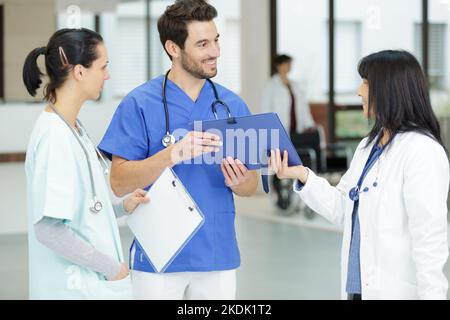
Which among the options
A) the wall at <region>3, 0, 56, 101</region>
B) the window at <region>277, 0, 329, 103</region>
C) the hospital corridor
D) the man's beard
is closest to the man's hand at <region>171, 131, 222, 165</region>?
the hospital corridor

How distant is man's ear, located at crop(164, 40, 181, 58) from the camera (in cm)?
253

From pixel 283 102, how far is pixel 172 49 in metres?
6.14

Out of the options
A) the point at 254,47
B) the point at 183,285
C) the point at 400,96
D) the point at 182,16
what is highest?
the point at 254,47

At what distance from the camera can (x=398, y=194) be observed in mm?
2141

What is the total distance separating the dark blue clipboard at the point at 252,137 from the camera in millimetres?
Answer: 2266

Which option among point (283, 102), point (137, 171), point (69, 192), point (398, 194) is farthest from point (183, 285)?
point (283, 102)

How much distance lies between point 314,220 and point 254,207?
122 cm

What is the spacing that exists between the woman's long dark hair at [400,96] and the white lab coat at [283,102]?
6341 millimetres

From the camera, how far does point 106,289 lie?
208cm

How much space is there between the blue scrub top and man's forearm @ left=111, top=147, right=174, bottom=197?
Answer: 0.04 meters

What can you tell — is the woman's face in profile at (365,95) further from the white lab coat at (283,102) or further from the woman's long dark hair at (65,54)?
the white lab coat at (283,102)

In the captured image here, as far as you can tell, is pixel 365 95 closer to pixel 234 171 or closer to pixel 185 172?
pixel 234 171

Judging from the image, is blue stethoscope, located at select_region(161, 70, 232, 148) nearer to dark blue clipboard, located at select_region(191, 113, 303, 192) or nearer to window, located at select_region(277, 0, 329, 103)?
dark blue clipboard, located at select_region(191, 113, 303, 192)

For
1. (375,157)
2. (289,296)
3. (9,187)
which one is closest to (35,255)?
(375,157)
